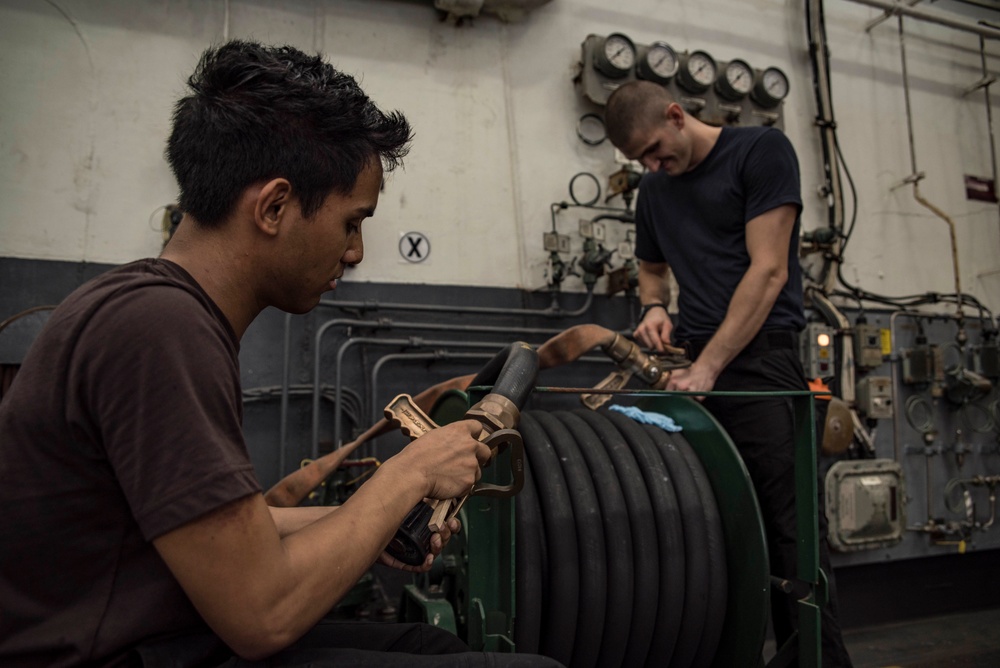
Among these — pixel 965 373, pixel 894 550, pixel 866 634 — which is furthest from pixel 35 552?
pixel 965 373

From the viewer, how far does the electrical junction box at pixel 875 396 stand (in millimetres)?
3295

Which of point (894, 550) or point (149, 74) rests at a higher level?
point (149, 74)

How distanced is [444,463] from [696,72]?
294 centimetres

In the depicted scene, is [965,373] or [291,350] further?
[965,373]

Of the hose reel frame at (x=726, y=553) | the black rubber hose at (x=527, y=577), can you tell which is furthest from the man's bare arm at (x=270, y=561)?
the black rubber hose at (x=527, y=577)

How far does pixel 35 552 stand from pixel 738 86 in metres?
3.41

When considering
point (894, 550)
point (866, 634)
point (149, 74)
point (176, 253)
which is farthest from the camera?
point (894, 550)

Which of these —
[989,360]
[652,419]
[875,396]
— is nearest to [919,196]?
[989,360]

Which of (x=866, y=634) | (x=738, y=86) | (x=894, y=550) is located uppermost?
(x=738, y=86)

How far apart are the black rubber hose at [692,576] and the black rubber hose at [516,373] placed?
62cm

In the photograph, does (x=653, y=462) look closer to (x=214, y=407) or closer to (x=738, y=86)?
(x=214, y=407)

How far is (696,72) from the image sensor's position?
323 cm

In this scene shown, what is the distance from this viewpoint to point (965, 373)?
3.53 m

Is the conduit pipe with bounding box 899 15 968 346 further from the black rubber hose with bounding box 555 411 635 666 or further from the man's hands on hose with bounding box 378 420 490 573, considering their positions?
the man's hands on hose with bounding box 378 420 490 573
